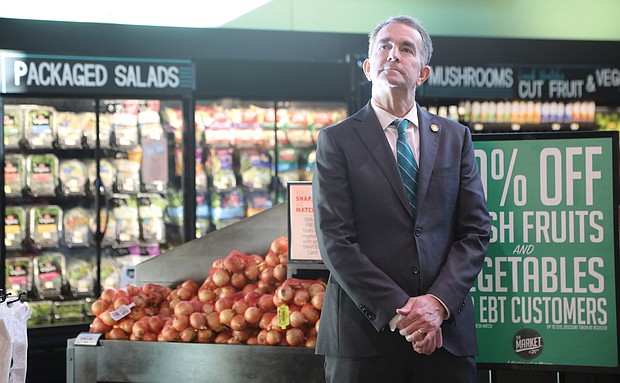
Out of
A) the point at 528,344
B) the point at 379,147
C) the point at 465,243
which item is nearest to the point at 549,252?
the point at 528,344

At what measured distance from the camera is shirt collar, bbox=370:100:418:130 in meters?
2.33

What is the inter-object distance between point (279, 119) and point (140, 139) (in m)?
1.22

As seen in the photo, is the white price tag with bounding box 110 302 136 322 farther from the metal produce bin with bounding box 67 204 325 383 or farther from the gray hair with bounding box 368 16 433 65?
the gray hair with bounding box 368 16 433 65

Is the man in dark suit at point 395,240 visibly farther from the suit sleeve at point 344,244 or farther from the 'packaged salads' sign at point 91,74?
Answer: the 'packaged salads' sign at point 91,74

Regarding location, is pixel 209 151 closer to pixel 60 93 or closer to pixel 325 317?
pixel 60 93

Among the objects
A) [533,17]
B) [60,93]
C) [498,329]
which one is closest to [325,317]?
[498,329]

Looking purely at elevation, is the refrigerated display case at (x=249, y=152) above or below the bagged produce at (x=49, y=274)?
above

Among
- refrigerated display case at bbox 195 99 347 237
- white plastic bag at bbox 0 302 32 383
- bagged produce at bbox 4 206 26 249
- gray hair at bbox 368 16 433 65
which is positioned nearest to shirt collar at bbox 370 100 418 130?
gray hair at bbox 368 16 433 65

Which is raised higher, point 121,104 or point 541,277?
point 121,104

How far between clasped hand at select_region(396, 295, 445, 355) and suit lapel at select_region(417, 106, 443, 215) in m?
0.25

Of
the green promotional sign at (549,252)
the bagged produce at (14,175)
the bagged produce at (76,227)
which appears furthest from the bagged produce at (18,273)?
the green promotional sign at (549,252)

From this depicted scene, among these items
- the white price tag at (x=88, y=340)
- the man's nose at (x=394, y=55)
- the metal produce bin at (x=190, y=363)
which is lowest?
the metal produce bin at (x=190, y=363)

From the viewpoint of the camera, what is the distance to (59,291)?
6.42 meters

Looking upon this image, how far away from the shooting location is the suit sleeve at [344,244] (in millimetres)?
2094
